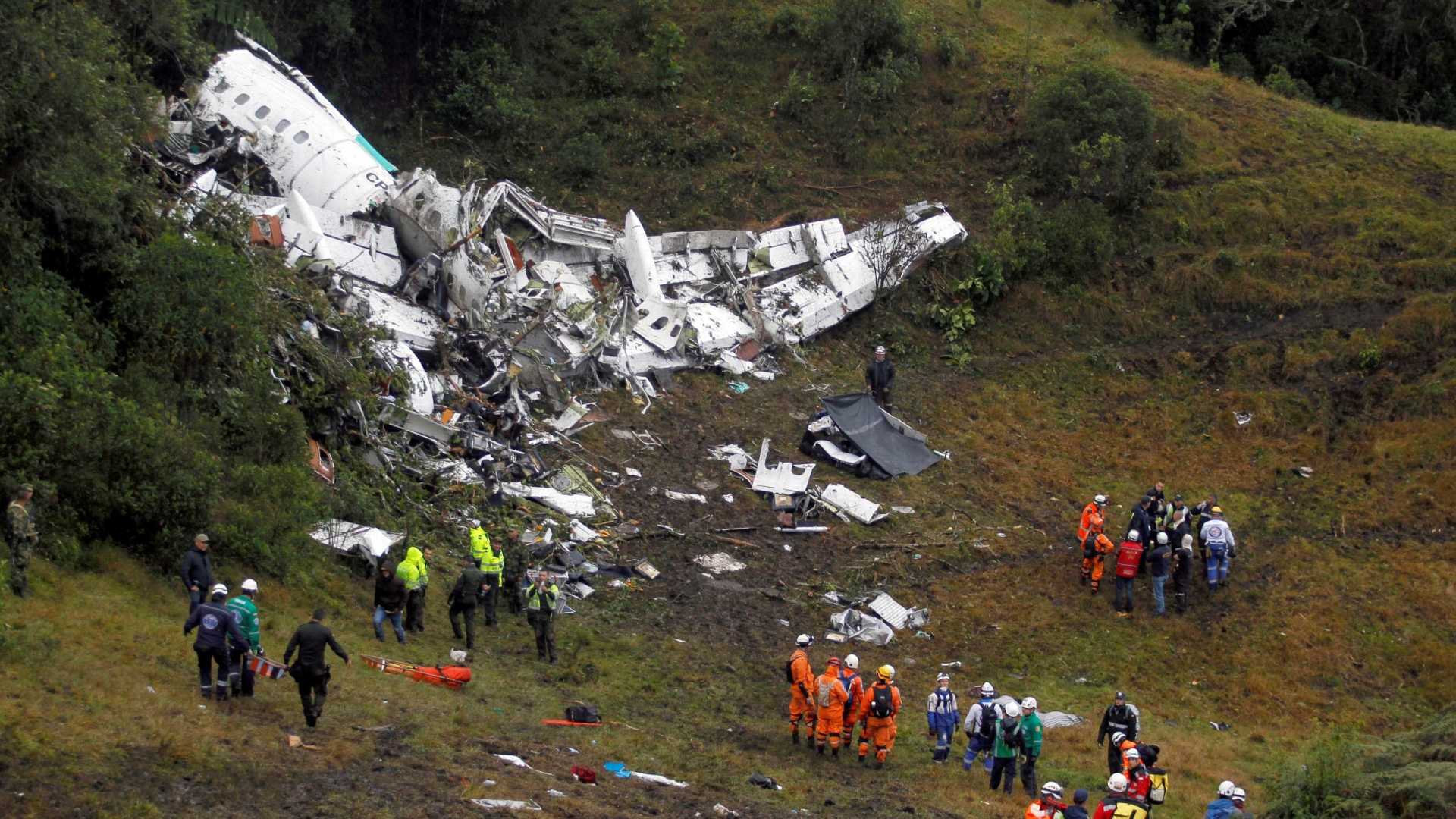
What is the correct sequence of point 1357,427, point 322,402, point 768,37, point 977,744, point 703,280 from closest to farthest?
1. point 977,744
2. point 322,402
3. point 1357,427
4. point 703,280
5. point 768,37

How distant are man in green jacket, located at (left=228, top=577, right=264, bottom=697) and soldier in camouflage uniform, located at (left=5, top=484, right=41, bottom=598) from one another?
2022 millimetres

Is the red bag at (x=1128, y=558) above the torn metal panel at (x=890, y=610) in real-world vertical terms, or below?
above

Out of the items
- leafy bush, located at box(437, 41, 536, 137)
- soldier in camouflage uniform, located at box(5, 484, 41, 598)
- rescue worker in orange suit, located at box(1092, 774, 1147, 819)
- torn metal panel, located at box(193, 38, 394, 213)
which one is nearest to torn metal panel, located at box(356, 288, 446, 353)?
torn metal panel, located at box(193, 38, 394, 213)

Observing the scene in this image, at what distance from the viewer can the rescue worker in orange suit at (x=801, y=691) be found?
14.4 metres

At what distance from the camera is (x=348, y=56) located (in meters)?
30.5

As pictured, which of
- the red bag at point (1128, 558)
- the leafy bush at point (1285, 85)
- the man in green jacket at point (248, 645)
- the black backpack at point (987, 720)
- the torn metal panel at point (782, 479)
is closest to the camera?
the man in green jacket at point (248, 645)

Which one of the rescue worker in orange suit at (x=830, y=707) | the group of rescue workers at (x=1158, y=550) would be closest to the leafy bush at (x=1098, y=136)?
the group of rescue workers at (x=1158, y=550)

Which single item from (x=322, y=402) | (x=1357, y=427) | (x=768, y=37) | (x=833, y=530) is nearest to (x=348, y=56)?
(x=768, y=37)

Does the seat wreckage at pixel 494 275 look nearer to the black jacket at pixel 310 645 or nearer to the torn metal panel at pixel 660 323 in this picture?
the torn metal panel at pixel 660 323

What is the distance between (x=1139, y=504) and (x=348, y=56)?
20079mm

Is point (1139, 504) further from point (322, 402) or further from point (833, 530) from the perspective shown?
point (322, 402)

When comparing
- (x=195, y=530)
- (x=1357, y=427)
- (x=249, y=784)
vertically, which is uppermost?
(x=1357, y=427)

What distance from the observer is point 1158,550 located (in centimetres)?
1908

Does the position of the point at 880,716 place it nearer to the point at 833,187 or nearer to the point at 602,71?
the point at 833,187
